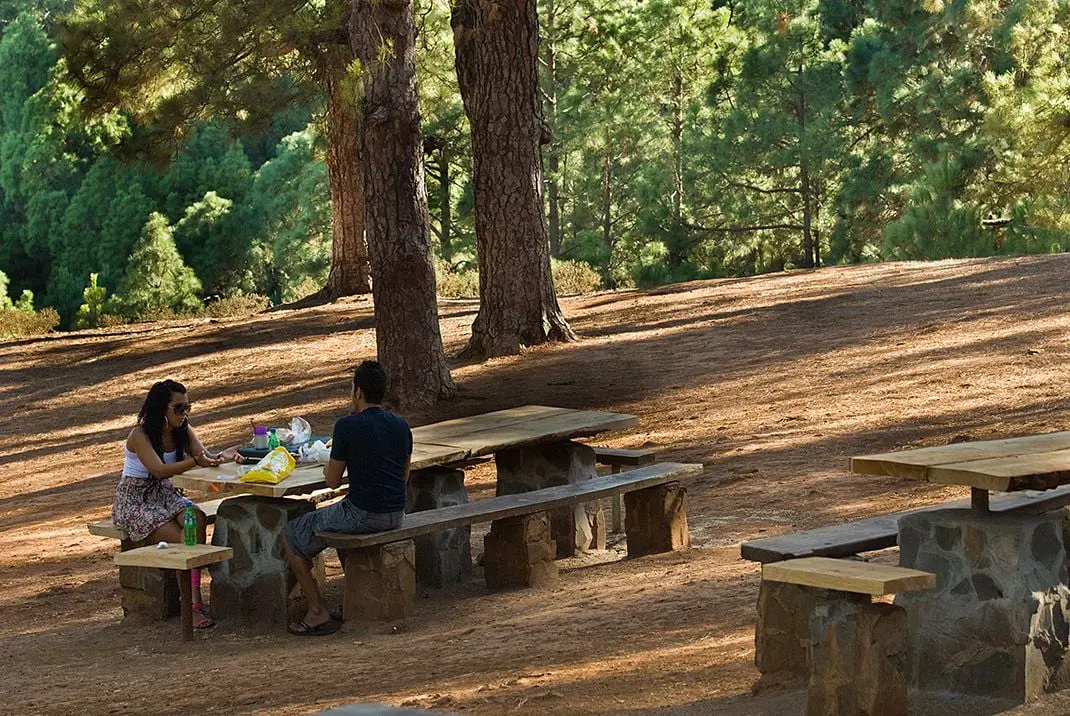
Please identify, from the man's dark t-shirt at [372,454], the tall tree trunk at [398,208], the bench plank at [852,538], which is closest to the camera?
the bench plank at [852,538]

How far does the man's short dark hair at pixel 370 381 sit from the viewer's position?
280 inches

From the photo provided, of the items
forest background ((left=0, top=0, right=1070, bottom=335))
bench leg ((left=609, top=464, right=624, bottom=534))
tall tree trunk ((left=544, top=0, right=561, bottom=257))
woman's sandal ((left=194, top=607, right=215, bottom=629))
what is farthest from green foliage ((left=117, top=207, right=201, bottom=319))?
woman's sandal ((left=194, top=607, right=215, bottom=629))

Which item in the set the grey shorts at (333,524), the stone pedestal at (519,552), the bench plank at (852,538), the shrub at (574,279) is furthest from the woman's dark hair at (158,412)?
the shrub at (574,279)

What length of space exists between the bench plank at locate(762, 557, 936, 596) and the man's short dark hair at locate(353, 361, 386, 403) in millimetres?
2581

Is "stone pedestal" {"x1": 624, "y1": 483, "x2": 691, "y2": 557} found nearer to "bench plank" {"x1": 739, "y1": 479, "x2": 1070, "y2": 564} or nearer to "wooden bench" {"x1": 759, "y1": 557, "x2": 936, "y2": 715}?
"bench plank" {"x1": 739, "y1": 479, "x2": 1070, "y2": 564}

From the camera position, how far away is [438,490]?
8.52 meters

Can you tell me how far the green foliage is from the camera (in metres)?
49.6

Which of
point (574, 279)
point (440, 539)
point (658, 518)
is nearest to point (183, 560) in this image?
point (440, 539)

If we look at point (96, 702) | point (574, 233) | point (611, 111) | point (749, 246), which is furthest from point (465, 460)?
point (574, 233)

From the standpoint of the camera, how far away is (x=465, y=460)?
808cm

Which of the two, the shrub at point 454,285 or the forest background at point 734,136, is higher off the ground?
the forest background at point 734,136

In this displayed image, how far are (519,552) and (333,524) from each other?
1.18m

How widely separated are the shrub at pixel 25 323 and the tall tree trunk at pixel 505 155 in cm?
1151

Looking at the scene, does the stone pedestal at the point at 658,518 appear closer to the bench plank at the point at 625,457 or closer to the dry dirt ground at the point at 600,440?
the dry dirt ground at the point at 600,440
